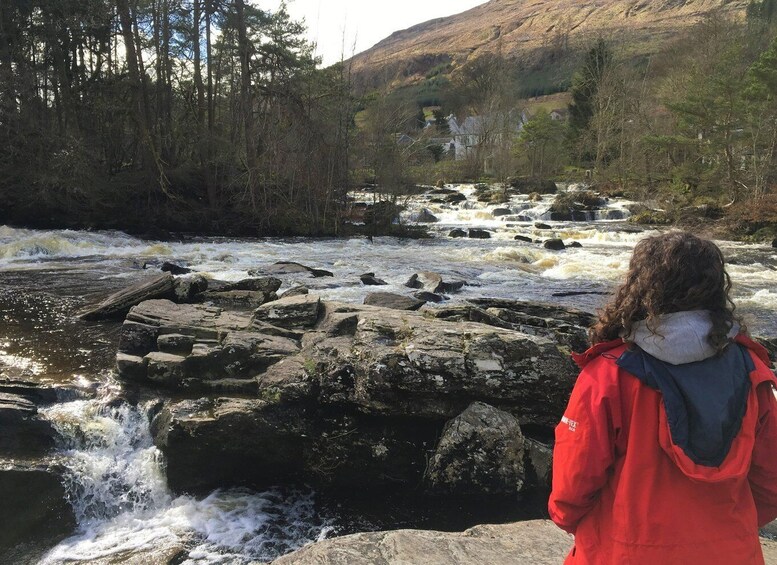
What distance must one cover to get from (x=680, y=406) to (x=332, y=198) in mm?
23398

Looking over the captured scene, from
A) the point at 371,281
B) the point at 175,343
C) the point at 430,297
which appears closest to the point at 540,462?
the point at 175,343

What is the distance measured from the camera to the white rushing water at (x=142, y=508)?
465cm

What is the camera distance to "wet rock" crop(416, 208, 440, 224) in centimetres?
3009

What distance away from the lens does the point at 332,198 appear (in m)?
24.6

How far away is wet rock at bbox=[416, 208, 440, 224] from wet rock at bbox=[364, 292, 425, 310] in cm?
1937

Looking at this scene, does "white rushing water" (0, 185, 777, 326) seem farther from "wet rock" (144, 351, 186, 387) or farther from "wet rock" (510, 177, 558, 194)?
"wet rock" (510, 177, 558, 194)

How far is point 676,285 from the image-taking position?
1889 mm

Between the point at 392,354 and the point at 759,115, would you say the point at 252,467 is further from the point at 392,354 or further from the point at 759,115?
the point at 759,115

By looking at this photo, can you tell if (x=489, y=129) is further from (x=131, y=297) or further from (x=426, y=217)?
(x=131, y=297)

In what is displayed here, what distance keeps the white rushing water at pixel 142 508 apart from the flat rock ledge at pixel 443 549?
1.33 meters

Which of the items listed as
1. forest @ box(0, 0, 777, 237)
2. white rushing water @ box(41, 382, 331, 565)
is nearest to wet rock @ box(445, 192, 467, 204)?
forest @ box(0, 0, 777, 237)

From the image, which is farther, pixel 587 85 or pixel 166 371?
pixel 587 85

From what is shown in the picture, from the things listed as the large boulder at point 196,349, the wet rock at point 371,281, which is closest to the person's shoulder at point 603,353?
the large boulder at point 196,349

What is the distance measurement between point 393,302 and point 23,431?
6.21 m
